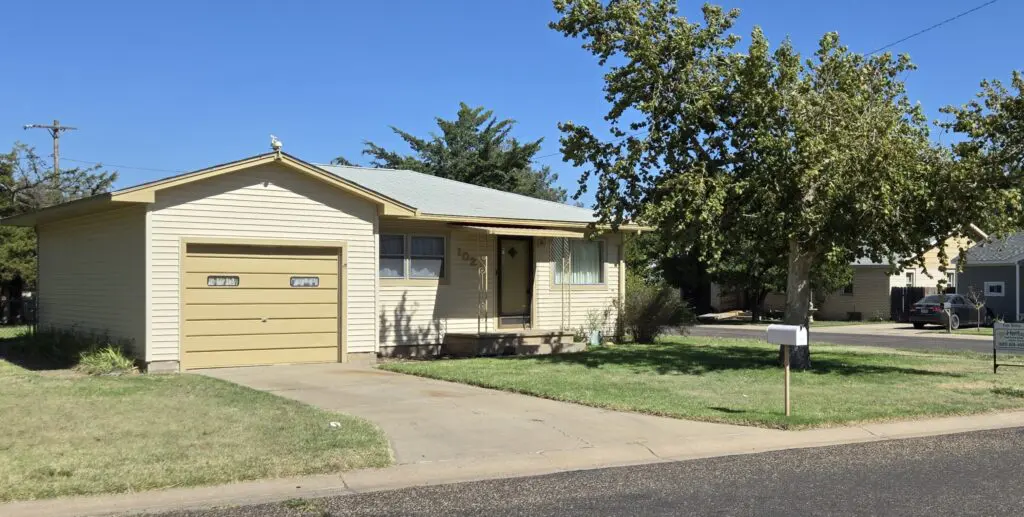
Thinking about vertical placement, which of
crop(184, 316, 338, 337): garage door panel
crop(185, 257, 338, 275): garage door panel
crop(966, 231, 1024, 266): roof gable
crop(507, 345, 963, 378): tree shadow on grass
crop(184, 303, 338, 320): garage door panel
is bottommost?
crop(507, 345, 963, 378): tree shadow on grass

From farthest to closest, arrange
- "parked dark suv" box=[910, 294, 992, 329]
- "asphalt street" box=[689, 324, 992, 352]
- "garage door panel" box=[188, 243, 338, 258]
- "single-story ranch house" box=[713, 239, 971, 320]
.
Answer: "single-story ranch house" box=[713, 239, 971, 320] < "parked dark suv" box=[910, 294, 992, 329] < "asphalt street" box=[689, 324, 992, 352] < "garage door panel" box=[188, 243, 338, 258]

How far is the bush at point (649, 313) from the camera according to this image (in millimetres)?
20641

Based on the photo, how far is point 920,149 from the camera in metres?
14.7

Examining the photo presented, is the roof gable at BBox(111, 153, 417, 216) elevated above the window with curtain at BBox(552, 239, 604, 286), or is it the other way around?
the roof gable at BBox(111, 153, 417, 216)

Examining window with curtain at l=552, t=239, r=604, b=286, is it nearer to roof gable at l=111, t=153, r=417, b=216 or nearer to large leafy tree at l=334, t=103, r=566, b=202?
roof gable at l=111, t=153, r=417, b=216

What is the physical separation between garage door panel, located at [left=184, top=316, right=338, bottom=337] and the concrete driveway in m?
1.32

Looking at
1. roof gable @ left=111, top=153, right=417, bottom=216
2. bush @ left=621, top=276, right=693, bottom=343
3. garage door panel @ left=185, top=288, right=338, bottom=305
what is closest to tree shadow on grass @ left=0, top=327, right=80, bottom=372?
garage door panel @ left=185, top=288, right=338, bottom=305

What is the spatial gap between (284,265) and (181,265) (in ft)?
5.73

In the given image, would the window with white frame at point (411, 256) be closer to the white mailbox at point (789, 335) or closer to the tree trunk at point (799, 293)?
the tree trunk at point (799, 293)

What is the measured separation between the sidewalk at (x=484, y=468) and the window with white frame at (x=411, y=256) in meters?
9.34

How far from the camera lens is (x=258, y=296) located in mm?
15133

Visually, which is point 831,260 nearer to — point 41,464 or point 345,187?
point 345,187

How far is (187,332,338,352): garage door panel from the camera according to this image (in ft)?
47.8

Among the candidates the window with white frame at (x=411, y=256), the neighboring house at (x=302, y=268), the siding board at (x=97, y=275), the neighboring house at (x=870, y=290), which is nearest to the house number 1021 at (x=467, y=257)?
the neighboring house at (x=302, y=268)
